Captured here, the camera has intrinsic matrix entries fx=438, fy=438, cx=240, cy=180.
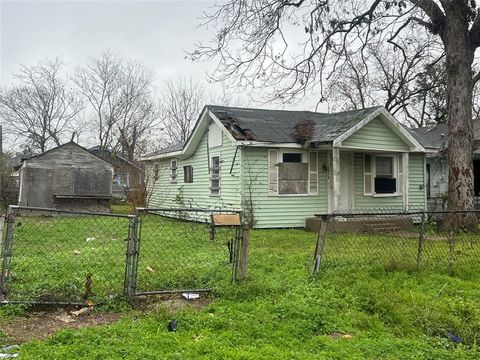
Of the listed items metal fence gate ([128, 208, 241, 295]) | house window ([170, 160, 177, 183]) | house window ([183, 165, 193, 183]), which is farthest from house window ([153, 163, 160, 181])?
metal fence gate ([128, 208, 241, 295])

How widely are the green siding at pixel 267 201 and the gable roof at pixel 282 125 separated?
520mm

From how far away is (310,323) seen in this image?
13.7 ft

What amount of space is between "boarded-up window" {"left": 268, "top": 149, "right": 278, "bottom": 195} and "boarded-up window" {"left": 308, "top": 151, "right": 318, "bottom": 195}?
45.7 inches

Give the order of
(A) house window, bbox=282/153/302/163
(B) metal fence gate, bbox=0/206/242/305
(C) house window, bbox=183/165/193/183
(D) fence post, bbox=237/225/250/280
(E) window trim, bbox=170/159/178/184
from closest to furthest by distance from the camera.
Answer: (B) metal fence gate, bbox=0/206/242/305 < (D) fence post, bbox=237/225/250/280 < (A) house window, bbox=282/153/302/163 < (C) house window, bbox=183/165/193/183 < (E) window trim, bbox=170/159/178/184

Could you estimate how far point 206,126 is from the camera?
50.3 ft

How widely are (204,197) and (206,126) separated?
2.49m

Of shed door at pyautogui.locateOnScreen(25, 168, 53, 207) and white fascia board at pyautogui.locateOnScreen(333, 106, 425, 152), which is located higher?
white fascia board at pyautogui.locateOnScreen(333, 106, 425, 152)

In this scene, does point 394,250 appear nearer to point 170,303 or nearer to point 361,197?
point 170,303

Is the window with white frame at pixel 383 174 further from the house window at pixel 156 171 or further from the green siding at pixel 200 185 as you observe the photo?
the house window at pixel 156 171

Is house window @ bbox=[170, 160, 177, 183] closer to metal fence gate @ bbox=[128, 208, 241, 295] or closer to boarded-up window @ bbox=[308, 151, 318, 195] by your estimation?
boarded-up window @ bbox=[308, 151, 318, 195]

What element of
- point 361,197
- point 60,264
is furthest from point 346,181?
point 60,264

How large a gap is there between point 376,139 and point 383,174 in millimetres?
1586

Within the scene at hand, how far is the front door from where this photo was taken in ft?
46.8

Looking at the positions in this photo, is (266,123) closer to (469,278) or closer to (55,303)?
(469,278)
